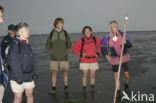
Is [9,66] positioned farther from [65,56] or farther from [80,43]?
[80,43]

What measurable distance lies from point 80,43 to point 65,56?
65 centimetres

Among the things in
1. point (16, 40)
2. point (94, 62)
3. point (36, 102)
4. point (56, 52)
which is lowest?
point (36, 102)

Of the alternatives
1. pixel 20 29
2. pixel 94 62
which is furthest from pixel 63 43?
pixel 20 29

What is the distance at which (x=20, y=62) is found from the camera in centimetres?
392

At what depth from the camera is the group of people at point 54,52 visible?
3895mm

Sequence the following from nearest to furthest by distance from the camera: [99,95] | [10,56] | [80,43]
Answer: [10,56] → [99,95] → [80,43]

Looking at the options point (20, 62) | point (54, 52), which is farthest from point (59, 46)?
point (20, 62)

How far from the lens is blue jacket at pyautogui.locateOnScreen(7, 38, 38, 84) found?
3.85m

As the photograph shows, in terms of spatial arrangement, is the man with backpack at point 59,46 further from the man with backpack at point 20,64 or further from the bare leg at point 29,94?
the bare leg at point 29,94

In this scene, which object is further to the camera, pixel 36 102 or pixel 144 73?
pixel 144 73

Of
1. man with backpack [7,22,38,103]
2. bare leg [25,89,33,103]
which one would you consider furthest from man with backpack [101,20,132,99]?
bare leg [25,89,33,103]

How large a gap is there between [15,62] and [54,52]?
222cm

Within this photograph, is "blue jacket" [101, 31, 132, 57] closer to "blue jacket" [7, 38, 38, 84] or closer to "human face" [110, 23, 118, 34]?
"human face" [110, 23, 118, 34]

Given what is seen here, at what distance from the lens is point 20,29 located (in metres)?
4.00
